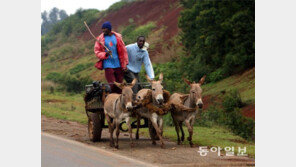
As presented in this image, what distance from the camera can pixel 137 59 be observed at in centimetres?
1237

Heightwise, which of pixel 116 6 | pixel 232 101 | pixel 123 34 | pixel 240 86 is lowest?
pixel 232 101

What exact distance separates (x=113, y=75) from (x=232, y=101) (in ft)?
37.0

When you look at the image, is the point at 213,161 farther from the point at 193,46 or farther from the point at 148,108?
the point at 193,46

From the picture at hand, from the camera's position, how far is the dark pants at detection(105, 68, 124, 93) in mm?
12016

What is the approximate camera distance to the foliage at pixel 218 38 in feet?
78.9

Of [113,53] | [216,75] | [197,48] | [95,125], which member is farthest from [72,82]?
[113,53]

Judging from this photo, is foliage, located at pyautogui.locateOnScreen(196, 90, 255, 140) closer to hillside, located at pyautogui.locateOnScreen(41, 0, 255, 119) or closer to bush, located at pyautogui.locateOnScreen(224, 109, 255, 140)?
bush, located at pyautogui.locateOnScreen(224, 109, 255, 140)

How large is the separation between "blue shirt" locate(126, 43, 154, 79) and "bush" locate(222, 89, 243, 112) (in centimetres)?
1029

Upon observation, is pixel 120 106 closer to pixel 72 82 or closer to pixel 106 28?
pixel 106 28

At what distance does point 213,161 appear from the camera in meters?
9.61

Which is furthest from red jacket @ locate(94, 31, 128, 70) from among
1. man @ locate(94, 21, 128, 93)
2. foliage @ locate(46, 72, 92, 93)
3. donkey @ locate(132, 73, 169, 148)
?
foliage @ locate(46, 72, 92, 93)

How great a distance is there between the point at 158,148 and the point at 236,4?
50.5 ft

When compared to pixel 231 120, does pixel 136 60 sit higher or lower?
higher

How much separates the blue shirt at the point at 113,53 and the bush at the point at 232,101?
11.0 m
